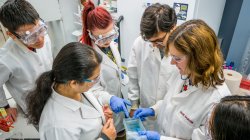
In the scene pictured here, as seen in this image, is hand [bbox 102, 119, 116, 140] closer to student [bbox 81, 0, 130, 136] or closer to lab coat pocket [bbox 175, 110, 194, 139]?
student [bbox 81, 0, 130, 136]

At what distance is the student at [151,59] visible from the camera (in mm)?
1221

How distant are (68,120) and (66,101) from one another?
0.11 meters

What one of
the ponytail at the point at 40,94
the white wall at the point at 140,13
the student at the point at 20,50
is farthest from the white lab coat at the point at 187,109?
the student at the point at 20,50

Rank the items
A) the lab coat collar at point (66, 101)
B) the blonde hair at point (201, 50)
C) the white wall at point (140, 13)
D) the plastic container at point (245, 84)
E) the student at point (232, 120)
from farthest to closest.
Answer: the plastic container at point (245, 84) → the white wall at point (140, 13) → the lab coat collar at point (66, 101) → the blonde hair at point (201, 50) → the student at point (232, 120)

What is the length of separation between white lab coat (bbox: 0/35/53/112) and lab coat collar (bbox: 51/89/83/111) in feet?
1.73

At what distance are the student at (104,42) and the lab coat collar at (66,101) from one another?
0.37 metres

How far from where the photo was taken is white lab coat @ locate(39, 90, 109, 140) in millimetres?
945

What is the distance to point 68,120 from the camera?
3.27 feet

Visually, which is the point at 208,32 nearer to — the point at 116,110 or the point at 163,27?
the point at 163,27

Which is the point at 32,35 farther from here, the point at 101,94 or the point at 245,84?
the point at 245,84

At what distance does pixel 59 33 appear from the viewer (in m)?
3.32

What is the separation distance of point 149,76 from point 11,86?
1.10m

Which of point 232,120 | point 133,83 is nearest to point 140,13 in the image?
point 133,83

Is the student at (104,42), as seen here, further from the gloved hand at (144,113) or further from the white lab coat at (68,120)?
the white lab coat at (68,120)
